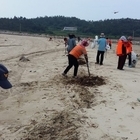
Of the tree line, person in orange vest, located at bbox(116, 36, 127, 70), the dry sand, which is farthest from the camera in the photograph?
the tree line

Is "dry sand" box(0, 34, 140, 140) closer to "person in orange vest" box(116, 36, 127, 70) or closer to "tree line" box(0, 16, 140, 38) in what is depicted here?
"person in orange vest" box(116, 36, 127, 70)

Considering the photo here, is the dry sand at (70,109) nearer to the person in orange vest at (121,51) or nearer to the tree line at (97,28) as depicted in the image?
the person in orange vest at (121,51)

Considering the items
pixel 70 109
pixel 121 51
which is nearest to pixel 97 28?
pixel 121 51

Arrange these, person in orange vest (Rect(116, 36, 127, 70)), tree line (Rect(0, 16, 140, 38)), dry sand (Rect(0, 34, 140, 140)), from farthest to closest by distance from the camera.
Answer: tree line (Rect(0, 16, 140, 38)), person in orange vest (Rect(116, 36, 127, 70)), dry sand (Rect(0, 34, 140, 140))

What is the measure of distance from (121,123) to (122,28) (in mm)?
86284

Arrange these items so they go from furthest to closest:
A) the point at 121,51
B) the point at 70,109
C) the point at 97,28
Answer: the point at 97,28
the point at 121,51
the point at 70,109

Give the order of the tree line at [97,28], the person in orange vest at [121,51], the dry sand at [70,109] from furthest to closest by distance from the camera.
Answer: the tree line at [97,28]
the person in orange vest at [121,51]
the dry sand at [70,109]

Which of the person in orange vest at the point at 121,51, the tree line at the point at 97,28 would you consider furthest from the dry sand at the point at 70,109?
the tree line at the point at 97,28

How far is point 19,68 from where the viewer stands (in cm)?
1190

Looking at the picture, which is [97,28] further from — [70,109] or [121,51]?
[70,109]

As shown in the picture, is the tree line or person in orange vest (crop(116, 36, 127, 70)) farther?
the tree line

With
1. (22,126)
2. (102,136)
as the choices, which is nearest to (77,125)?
(102,136)

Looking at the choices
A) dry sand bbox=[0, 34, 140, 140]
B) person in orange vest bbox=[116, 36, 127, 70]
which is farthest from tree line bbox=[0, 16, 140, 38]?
dry sand bbox=[0, 34, 140, 140]

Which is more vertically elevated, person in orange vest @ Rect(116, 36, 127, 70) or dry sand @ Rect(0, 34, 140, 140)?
person in orange vest @ Rect(116, 36, 127, 70)
